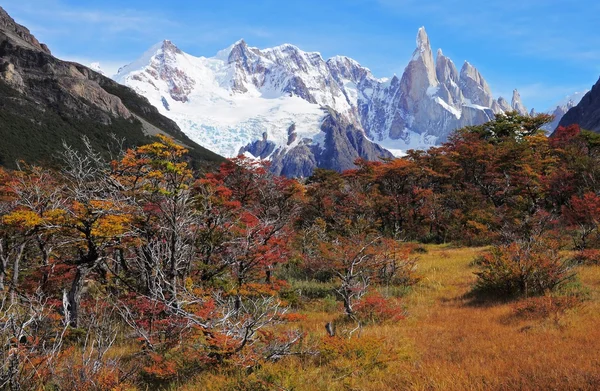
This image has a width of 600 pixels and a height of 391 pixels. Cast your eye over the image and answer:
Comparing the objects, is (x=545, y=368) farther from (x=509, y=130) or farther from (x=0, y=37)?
(x=0, y=37)

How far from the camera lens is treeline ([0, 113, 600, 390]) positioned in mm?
7230

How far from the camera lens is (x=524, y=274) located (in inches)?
426

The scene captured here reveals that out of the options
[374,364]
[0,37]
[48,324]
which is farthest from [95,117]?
[374,364]

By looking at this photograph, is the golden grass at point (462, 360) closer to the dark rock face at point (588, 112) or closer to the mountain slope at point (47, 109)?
the mountain slope at point (47, 109)

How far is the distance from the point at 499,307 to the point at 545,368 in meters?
4.86

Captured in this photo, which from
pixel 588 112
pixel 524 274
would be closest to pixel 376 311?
pixel 524 274

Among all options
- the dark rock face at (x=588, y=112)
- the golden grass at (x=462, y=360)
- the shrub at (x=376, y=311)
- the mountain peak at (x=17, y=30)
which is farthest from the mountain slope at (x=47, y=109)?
the dark rock face at (x=588, y=112)

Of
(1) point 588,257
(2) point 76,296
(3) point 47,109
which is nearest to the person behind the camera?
(2) point 76,296

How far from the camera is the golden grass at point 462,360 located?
5332 mm

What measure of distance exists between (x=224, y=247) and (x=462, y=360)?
9218mm

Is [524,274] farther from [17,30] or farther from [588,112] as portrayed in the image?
[17,30]

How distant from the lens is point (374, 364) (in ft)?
22.2

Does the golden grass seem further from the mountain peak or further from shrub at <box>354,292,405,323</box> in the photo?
the mountain peak

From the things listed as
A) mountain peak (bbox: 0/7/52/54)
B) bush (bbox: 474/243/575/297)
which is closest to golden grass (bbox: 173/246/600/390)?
bush (bbox: 474/243/575/297)
